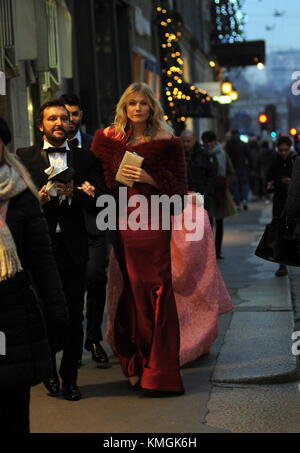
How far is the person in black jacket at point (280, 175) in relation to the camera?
A: 13.5 metres

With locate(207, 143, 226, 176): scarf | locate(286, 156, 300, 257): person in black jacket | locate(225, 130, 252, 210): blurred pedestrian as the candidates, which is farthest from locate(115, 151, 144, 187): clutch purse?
locate(225, 130, 252, 210): blurred pedestrian

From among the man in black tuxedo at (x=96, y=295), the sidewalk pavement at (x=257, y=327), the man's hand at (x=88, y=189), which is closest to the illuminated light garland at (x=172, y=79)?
the sidewalk pavement at (x=257, y=327)

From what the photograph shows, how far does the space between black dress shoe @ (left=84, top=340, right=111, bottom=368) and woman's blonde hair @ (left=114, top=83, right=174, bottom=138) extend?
5.93 ft

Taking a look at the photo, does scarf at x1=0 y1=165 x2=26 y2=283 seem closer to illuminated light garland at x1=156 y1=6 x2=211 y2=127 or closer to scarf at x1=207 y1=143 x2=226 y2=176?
scarf at x1=207 y1=143 x2=226 y2=176

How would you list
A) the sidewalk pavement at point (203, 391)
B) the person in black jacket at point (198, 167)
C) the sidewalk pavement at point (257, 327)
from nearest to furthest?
the sidewalk pavement at point (203, 391)
the sidewalk pavement at point (257, 327)
the person in black jacket at point (198, 167)

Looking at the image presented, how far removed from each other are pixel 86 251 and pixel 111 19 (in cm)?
1225

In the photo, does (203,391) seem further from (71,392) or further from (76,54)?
→ (76,54)

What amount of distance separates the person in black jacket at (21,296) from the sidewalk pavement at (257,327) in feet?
9.27

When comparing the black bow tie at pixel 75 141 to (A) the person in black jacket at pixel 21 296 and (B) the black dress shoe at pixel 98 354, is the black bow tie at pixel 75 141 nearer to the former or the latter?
(B) the black dress shoe at pixel 98 354

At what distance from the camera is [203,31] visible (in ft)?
138

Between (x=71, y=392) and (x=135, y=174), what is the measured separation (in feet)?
4.84

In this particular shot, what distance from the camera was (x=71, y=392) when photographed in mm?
7234
